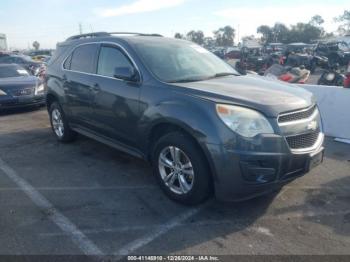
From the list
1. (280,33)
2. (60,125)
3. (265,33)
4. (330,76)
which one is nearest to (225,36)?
(265,33)

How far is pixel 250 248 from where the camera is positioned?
3271mm

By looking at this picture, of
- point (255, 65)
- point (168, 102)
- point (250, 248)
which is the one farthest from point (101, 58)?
point (255, 65)

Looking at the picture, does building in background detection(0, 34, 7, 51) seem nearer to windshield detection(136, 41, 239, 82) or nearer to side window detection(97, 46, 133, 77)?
side window detection(97, 46, 133, 77)

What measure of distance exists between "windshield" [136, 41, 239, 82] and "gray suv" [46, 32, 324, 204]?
0.01 m

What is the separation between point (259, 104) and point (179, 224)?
146cm

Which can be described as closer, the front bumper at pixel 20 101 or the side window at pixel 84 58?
the side window at pixel 84 58

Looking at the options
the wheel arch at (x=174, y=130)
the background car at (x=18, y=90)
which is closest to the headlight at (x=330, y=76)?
the background car at (x=18, y=90)

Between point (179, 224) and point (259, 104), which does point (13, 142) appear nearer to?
point (179, 224)

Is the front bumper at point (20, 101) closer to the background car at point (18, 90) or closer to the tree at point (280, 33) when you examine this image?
the background car at point (18, 90)


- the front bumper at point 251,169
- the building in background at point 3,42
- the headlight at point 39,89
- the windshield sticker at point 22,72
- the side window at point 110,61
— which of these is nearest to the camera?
the front bumper at point 251,169

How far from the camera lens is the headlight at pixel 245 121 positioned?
3.51 meters

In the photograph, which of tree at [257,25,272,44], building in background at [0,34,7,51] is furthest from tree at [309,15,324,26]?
building in background at [0,34,7,51]

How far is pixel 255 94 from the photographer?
3.86 m

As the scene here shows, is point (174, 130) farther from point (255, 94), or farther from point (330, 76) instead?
point (330, 76)
